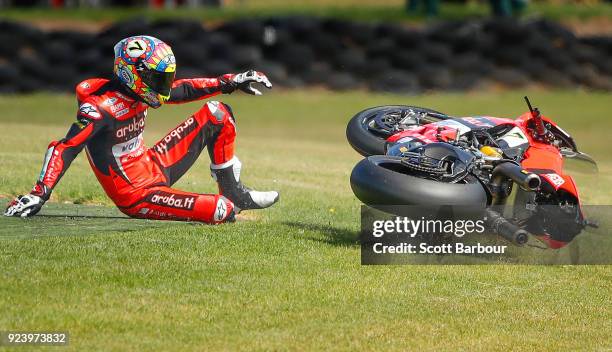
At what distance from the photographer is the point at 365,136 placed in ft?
35.1

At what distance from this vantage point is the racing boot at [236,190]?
10125 mm

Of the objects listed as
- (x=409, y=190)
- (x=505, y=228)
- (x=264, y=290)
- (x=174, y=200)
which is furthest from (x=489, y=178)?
(x=174, y=200)

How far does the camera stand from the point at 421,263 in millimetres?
9062

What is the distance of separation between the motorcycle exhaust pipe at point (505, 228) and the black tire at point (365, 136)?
1.85m

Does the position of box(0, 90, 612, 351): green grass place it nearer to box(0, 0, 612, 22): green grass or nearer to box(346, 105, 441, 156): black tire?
box(346, 105, 441, 156): black tire

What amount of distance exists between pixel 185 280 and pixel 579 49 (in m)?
17.0

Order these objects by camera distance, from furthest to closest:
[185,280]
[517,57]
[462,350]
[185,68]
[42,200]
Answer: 1. [517,57]
2. [185,68]
3. [42,200]
4. [185,280]
5. [462,350]

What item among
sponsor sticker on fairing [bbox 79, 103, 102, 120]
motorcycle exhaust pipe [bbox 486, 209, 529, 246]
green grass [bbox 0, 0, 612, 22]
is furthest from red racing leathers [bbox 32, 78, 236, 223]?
green grass [bbox 0, 0, 612, 22]

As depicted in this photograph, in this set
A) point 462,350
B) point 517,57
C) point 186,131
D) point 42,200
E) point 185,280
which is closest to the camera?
point 462,350

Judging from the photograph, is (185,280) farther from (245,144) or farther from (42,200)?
(245,144)

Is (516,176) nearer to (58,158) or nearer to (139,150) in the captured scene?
(139,150)

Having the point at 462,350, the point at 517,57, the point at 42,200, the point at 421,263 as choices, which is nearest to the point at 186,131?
the point at 42,200

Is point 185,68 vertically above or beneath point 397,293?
beneath

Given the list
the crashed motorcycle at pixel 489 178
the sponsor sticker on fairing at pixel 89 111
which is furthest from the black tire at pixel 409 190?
the sponsor sticker on fairing at pixel 89 111
